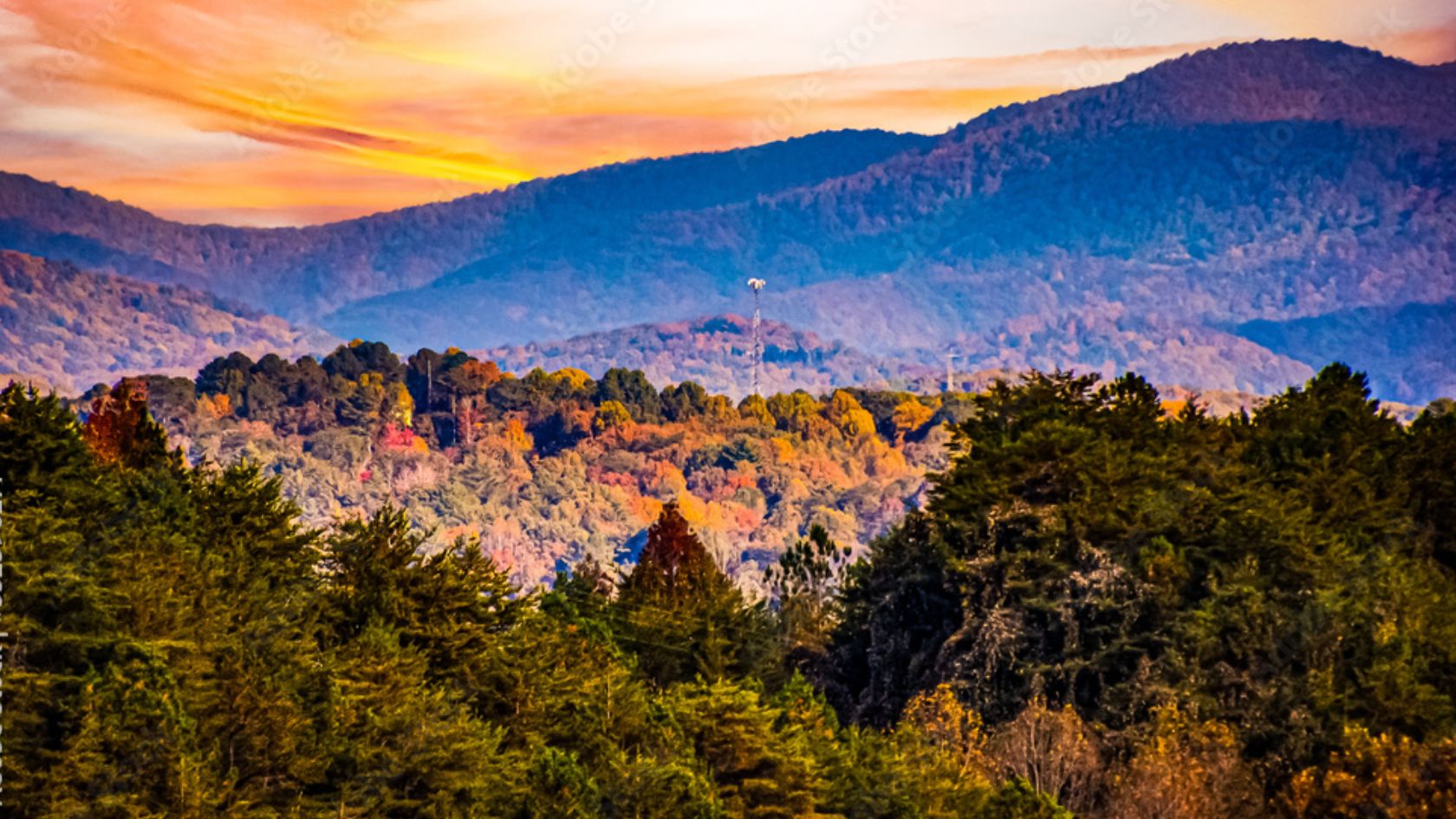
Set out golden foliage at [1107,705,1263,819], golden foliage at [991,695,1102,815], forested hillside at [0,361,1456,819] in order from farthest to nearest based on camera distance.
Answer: golden foliage at [991,695,1102,815]
golden foliage at [1107,705,1263,819]
forested hillside at [0,361,1456,819]

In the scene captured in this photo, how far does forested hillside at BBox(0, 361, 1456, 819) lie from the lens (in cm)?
2925

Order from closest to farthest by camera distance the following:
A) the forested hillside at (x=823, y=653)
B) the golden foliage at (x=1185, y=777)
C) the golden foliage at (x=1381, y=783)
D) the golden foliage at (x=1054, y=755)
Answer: the forested hillside at (x=823, y=653), the golden foliage at (x=1381, y=783), the golden foliage at (x=1185, y=777), the golden foliage at (x=1054, y=755)

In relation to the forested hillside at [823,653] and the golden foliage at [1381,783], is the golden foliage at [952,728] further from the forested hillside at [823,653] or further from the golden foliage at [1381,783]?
the golden foliage at [1381,783]

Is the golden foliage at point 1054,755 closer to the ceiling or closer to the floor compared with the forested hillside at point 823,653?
closer to the floor

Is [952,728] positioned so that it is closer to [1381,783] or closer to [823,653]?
[1381,783]

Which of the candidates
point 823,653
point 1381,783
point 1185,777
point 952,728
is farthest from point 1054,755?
point 823,653

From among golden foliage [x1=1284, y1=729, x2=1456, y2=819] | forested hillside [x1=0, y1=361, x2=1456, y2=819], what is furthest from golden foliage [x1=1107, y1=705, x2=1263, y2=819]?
golden foliage [x1=1284, y1=729, x2=1456, y2=819]

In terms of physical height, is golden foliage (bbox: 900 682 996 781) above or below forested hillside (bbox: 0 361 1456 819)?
below

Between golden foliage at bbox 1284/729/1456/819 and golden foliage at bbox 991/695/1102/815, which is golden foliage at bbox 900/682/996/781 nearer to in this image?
golden foliage at bbox 991/695/1102/815

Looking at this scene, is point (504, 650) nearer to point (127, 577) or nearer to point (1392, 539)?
point (127, 577)

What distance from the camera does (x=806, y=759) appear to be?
30875 mm

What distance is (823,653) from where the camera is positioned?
51344mm

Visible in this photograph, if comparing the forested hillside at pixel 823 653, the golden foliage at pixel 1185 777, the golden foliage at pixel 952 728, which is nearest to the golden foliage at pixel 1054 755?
the forested hillside at pixel 823 653

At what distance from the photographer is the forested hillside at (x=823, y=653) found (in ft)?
96.0
